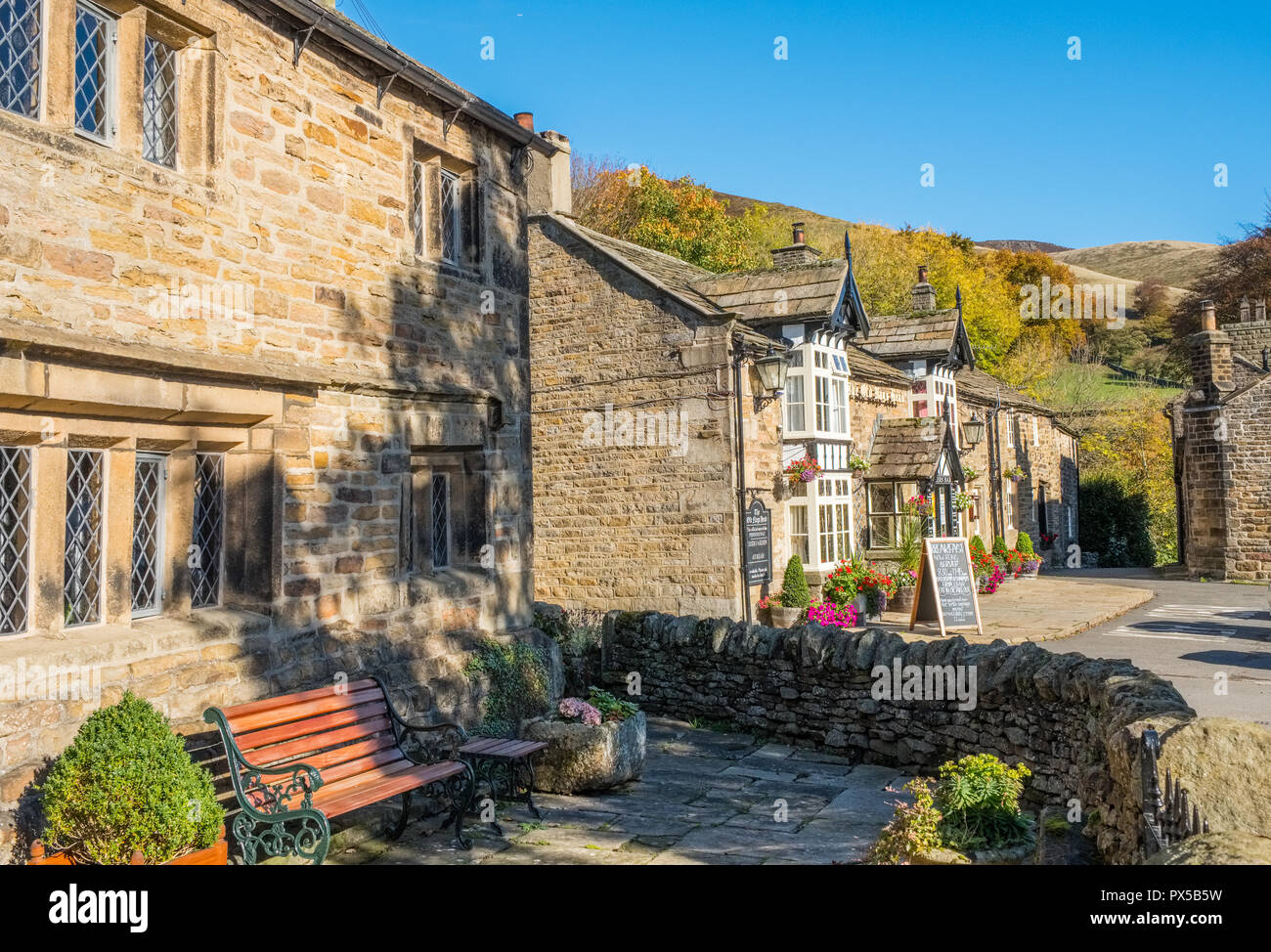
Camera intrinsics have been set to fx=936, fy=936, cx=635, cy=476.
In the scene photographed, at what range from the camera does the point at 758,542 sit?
16078 millimetres

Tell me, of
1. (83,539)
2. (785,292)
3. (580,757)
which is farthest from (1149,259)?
(83,539)

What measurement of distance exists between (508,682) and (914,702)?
3.93 m

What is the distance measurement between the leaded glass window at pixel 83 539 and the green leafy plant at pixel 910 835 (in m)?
5.10

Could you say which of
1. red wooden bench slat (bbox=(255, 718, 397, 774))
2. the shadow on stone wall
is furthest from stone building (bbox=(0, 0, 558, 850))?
the shadow on stone wall

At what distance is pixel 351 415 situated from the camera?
25.4ft

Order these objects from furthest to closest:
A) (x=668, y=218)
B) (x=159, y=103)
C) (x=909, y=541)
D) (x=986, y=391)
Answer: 1. (x=668, y=218)
2. (x=986, y=391)
3. (x=909, y=541)
4. (x=159, y=103)

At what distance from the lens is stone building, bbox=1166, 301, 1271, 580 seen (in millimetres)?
24969

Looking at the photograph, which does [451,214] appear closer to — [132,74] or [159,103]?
[159,103]

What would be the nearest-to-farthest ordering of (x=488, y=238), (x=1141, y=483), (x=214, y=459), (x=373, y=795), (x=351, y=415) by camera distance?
(x=373, y=795) → (x=214, y=459) → (x=351, y=415) → (x=488, y=238) → (x=1141, y=483)

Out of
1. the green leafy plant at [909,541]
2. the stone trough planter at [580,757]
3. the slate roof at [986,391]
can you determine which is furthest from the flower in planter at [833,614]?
the slate roof at [986,391]

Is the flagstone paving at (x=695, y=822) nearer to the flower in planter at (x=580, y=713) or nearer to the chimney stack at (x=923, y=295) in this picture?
the flower in planter at (x=580, y=713)
